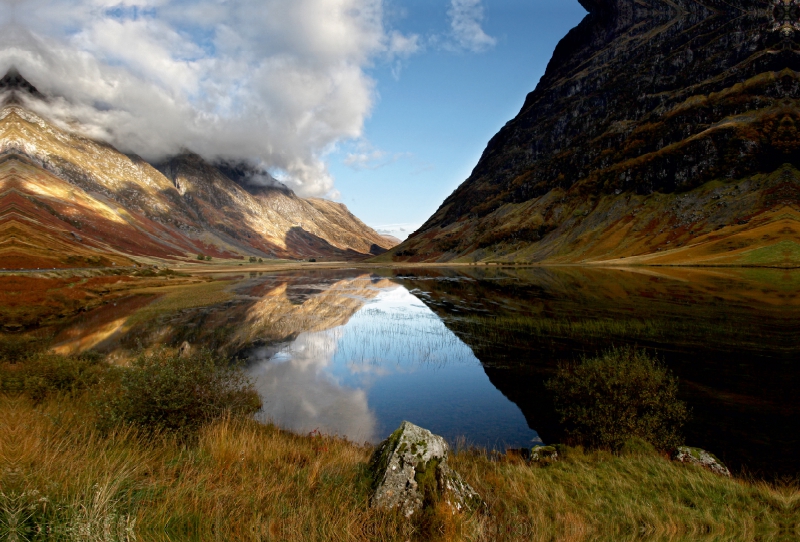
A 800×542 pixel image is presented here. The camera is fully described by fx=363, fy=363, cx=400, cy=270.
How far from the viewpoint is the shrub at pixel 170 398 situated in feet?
31.7

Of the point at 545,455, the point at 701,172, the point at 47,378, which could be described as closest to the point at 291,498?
the point at 545,455

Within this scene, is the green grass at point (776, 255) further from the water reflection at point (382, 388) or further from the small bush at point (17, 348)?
the small bush at point (17, 348)

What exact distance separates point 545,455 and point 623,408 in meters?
4.23

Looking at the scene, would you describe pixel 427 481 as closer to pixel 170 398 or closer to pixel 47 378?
pixel 170 398

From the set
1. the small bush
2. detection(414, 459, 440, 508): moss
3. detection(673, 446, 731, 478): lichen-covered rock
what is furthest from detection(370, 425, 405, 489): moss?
the small bush

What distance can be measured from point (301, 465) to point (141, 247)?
220867 mm

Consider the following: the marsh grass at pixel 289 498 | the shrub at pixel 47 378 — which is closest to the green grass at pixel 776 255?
the marsh grass at pixel 289 498

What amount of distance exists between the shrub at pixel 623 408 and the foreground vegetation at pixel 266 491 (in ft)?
5.28

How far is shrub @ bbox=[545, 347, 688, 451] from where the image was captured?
12781 millimetres

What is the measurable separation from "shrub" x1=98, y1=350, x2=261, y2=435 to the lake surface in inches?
184

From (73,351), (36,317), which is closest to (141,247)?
(36,317)

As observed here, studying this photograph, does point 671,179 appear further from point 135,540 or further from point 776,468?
point 135,540

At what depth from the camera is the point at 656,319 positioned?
3338cm

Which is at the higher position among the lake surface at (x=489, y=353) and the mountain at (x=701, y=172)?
the mountain at (x=701, y=172)
